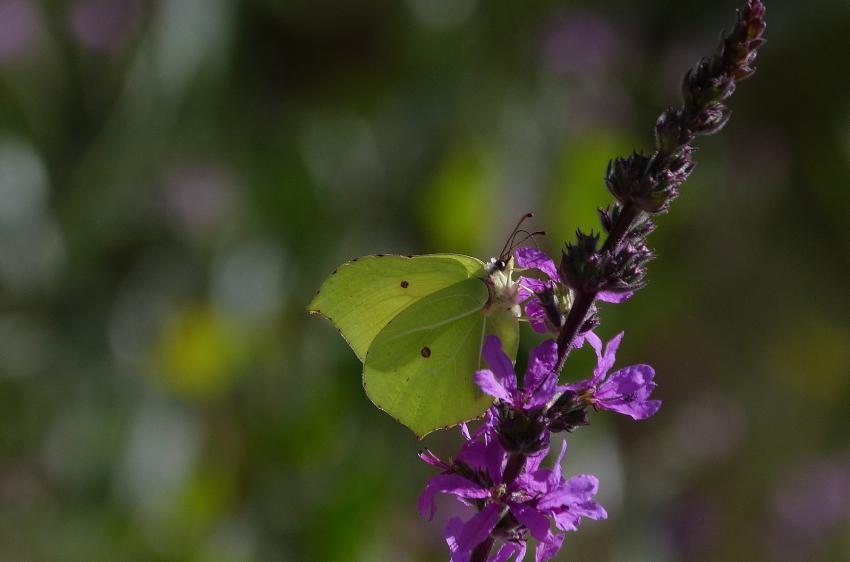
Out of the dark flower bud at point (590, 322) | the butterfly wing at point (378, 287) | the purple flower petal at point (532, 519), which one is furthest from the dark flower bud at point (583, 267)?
the butterfly wing at point (378, 287)

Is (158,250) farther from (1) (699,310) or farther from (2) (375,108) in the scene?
(1) (699,310)

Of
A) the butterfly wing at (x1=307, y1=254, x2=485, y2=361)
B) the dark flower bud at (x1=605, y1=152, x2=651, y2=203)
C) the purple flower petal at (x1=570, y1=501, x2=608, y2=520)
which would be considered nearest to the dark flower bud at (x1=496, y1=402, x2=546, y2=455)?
the purple flower petal at (x1=570, y1=501, x2=608, y2=520)

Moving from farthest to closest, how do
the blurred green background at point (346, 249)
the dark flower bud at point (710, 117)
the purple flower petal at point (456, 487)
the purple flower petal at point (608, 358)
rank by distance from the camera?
the blurred green background at point (346, 249), the purple flower petal at point (608, 358), the purple flower petal at point (456, 487), the dark flower bud at point (710, 117)

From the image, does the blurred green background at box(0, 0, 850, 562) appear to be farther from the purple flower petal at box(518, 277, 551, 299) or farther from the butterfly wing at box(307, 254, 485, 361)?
the purple flower petal at box(518, 277, 551, 299)

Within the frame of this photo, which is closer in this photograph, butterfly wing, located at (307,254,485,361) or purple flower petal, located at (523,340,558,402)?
purple flower petal, located at (523,340,558,402)

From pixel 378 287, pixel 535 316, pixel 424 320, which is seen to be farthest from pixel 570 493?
pixel 378 287

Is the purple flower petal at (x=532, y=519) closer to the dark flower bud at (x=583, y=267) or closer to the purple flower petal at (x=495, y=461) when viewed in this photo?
the purple flower petal at (x=495, y=461)

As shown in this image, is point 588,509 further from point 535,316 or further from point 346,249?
point 346,249
